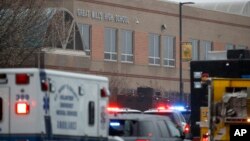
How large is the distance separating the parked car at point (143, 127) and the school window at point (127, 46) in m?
41.7

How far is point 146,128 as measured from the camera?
21734 millimetres

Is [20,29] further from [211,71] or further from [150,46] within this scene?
[150,46]

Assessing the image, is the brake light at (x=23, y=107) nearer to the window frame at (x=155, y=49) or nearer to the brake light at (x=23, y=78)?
the brake light at (x=23, y=78)

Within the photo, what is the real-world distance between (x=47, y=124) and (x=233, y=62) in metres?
10.0

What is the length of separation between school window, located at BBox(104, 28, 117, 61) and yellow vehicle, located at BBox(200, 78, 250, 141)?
41.7 metres

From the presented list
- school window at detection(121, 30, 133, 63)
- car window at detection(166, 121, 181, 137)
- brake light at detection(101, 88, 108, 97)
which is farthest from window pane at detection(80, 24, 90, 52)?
brake light at detection(101, 88, 108, 97)

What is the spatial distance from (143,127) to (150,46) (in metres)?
45.4

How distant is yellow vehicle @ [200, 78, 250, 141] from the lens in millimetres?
20422

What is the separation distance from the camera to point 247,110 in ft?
66.8

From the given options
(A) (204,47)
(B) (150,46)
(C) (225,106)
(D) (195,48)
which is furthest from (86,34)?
(C) (225,106)

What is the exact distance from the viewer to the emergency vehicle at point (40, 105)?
48.4 ft

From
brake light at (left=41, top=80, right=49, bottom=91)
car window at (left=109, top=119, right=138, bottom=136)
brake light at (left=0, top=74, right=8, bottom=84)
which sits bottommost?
car window at (left=109, top=119, right=138, bottom=136)

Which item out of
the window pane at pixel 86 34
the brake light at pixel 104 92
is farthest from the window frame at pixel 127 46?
the brake light at pixel 104 92

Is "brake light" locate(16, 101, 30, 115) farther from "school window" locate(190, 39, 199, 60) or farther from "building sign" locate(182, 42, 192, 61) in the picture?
"school window" locate(190, 39, 199, 60)
